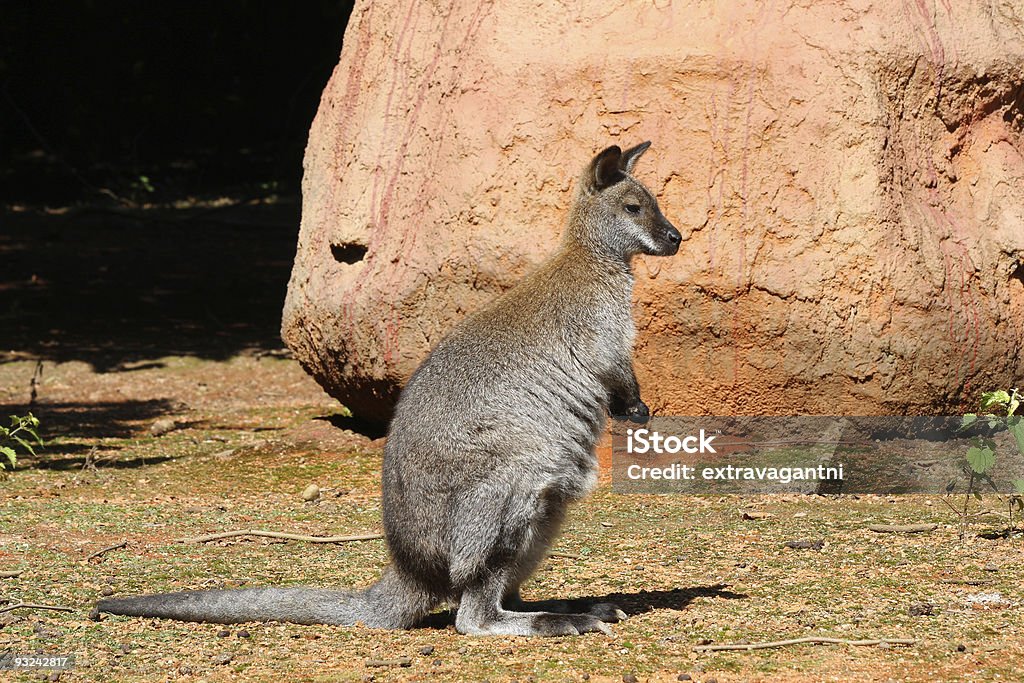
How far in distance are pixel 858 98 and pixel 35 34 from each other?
538 inches

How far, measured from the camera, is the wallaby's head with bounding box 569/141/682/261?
5.42m

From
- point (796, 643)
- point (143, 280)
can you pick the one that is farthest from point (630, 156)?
point (143, 280)

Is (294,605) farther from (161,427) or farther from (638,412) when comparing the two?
(161,427)

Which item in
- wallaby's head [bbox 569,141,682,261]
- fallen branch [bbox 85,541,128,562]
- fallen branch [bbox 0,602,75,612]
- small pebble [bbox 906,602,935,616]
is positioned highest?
wallaby's head [bbox 569,141,682,261]

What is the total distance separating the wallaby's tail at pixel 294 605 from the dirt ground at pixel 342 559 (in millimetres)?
50

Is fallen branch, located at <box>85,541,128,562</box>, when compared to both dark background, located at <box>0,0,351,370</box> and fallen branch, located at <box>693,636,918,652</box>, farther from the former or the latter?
dark background, located at <box>0,0,351,370</box>

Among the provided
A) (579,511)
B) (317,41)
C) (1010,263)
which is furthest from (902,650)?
(317,41)

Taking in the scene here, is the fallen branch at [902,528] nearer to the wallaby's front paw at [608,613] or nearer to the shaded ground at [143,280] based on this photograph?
the wallaby's front paw at [608,613]

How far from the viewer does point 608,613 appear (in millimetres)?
5051

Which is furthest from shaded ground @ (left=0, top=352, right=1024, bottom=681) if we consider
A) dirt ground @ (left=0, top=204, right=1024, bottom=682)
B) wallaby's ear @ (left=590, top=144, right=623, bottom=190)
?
wallaby's ear @ (left=590, top=144, right=623, bottom=190)

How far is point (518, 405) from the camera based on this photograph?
195 inches

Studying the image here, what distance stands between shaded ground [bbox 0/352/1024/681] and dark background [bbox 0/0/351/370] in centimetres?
677

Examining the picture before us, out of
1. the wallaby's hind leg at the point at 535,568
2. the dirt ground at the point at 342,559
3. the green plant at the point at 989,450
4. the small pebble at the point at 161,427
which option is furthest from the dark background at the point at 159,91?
the wallaby's hind leg at the point at 535,568

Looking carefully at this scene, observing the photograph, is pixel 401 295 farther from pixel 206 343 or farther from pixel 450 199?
pixel 206 343
